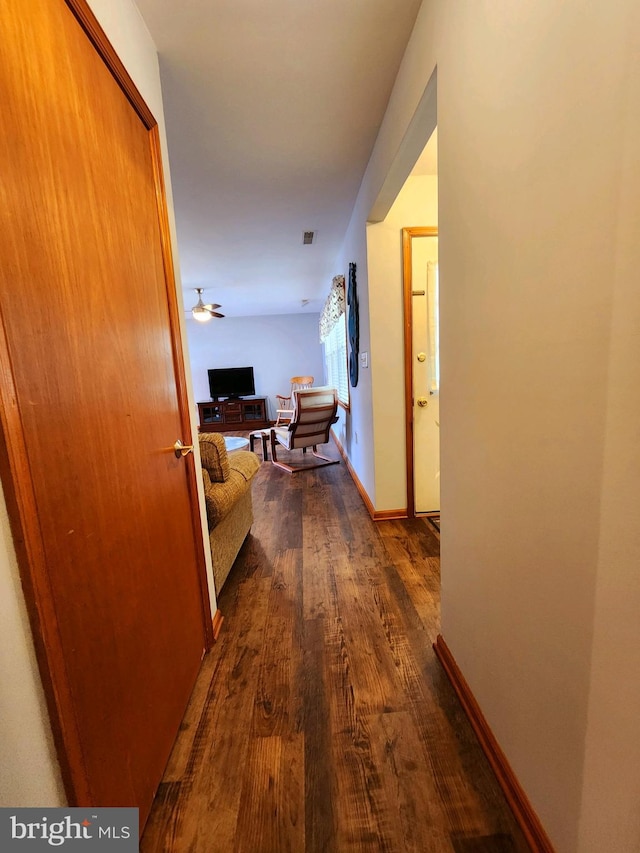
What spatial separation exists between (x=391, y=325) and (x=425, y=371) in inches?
16.8

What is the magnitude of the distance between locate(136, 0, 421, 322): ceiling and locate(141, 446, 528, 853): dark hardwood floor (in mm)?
2459

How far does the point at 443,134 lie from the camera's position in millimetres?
1126

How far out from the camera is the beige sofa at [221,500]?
5.82ft

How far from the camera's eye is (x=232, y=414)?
7160 mm

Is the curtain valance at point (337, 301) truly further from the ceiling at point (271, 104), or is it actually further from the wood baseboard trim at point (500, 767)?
the wood baseboard trim at point (500, 767)

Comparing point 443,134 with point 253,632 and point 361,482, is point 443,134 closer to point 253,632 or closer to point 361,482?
point 253,632

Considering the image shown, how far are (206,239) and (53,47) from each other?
264 centimetres

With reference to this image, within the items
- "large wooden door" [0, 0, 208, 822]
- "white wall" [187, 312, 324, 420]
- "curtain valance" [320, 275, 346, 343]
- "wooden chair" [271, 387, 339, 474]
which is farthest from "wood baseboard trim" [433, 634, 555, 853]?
"white wall" [187, 312, 324, 420]

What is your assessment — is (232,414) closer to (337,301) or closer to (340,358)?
(340,358)

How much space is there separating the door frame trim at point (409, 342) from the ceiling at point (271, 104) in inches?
22.1

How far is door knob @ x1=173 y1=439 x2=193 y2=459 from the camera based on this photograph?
4.17 feet

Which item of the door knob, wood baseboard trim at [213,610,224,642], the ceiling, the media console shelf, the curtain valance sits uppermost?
the ceiling

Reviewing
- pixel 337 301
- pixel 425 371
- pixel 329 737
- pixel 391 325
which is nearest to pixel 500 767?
pixel 329 737

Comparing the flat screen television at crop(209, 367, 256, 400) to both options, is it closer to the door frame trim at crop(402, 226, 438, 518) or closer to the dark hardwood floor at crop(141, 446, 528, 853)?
the door frame trim at crop(402, 226, 438, 518)
